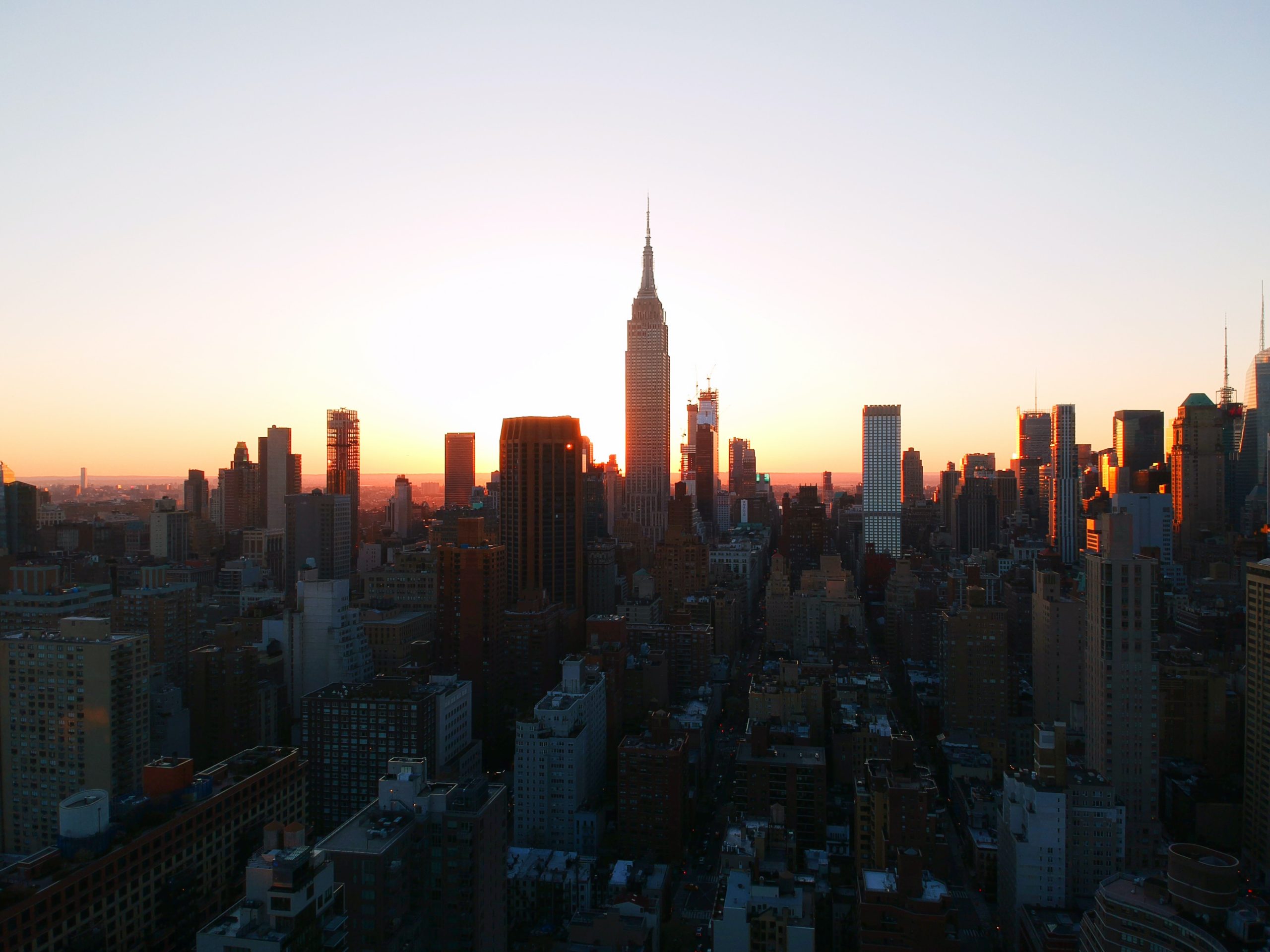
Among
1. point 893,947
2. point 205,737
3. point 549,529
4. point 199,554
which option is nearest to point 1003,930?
point 893,947

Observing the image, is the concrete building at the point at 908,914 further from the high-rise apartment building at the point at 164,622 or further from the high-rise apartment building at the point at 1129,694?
the high-rise apartment building at the point at 164,622

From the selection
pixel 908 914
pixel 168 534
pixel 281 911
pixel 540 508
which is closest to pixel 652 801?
pixel 908 914

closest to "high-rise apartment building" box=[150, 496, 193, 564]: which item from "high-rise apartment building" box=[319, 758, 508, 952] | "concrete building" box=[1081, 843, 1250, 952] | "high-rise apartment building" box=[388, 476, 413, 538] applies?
"high-rise apartment building" box=[388, 476, 413, 538]

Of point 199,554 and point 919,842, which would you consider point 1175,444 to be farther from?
point 199,554

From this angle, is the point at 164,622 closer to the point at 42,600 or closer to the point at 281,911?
the point at 42,600

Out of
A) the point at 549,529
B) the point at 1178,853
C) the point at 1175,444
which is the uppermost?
the point at 1175,444

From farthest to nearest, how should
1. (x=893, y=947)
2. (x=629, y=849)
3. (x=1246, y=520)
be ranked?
(x=1246, y=520), (x=629, y=849), (x=893, y=947)
